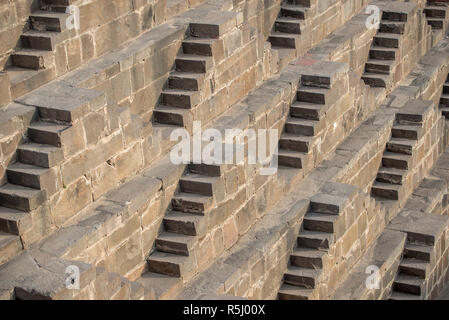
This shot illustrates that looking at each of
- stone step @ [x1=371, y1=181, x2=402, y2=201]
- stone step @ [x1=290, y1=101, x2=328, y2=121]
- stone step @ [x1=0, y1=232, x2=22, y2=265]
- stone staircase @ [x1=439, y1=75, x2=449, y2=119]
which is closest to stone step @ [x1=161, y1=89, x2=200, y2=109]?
stone step @ [x1=290, y1=101, x2=328, y2=121]

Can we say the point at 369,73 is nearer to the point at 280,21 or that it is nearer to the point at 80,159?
the point at 280,21

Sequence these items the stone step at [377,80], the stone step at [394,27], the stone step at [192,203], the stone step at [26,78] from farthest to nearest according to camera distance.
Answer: the stone step at [394,27], the stone step at [377,80], the stone step at [192,203], the stone step at [26,78]

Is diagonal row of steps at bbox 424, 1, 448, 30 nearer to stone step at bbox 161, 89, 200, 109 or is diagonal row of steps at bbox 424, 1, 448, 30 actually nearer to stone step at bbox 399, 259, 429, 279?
stone step at bbox 399, 259, 429, 279

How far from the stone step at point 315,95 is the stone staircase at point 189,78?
4.95 feet

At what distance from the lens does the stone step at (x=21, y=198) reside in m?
8.75

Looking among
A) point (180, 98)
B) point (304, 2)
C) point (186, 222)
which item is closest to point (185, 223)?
point (186, 222)

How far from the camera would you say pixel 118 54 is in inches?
407

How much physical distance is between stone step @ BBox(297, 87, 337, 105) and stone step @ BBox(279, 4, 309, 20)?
5.81 ft

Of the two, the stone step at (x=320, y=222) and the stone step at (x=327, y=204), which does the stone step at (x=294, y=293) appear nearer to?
the stone step at (x=320, y=222)

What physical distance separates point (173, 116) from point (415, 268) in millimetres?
3886

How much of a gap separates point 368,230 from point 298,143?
1.42 metres

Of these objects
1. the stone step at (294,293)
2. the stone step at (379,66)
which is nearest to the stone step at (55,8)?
the stone step at (294,293)

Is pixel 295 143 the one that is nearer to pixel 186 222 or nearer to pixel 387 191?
pixel 387 191
